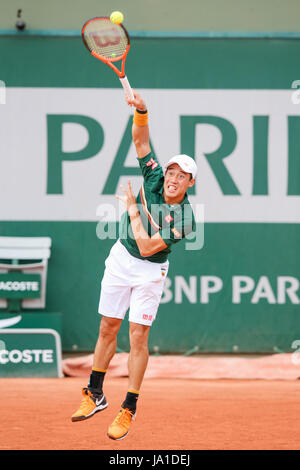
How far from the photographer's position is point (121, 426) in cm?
449

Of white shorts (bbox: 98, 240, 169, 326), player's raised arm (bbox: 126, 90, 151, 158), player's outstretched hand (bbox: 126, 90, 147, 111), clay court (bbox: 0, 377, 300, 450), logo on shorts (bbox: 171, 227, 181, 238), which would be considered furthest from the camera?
clay court (bbox: 0, 377, 300, 450)

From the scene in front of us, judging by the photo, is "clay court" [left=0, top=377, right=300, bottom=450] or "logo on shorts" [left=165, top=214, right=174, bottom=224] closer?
"logo on shorts" [left=165, top=214, right=174, bottom=224]

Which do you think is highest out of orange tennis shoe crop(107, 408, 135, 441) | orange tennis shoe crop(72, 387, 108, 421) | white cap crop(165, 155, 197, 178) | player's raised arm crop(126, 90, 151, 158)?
player's raised arm crop(126, 90, 151, 158)

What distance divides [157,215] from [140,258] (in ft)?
1.00

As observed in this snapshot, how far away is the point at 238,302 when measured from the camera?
25.8ft

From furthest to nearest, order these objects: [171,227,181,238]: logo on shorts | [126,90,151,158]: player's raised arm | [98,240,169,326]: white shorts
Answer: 1. [98,240,169,326]: white shorts
2. [171,227,181,238]: logo on shorts
3. [126,90,151,158]: player's raised arm

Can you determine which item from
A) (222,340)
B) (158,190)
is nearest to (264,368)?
(222,340)

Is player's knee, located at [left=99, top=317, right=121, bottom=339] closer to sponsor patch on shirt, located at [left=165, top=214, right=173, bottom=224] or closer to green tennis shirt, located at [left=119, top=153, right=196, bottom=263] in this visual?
green tennis shirt, located at [left=119, top=153, right=196, bottom=263]

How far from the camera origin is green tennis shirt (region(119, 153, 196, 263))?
4.61 metres

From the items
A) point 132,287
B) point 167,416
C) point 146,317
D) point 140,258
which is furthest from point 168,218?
point 167,416

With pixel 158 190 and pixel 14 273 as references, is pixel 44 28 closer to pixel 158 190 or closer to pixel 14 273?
pixel 14 273

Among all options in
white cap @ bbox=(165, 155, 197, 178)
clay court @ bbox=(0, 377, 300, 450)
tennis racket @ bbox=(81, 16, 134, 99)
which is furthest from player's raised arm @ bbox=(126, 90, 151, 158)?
clay court @ bbox=(0, 377, 300, 450)

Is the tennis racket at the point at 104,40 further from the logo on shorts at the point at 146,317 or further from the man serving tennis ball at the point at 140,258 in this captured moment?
the logo on shorts at the point at 146,317

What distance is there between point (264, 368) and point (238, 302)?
0.76 m
